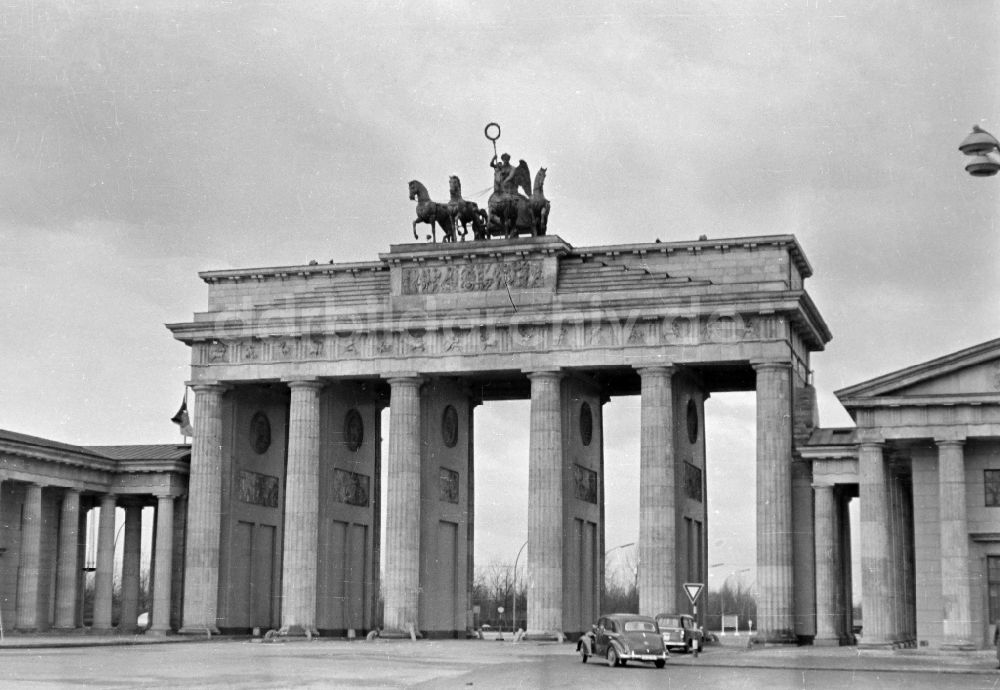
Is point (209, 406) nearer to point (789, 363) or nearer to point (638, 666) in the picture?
point (789, 363)

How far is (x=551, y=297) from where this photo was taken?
207 ft

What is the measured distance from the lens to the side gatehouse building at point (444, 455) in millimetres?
59875

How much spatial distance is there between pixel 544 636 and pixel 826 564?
1187cm

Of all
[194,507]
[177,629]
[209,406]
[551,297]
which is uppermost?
[551,297]

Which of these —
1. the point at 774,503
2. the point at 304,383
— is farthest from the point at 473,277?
the point at 774,503

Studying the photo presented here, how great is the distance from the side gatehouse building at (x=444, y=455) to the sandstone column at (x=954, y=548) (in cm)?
340

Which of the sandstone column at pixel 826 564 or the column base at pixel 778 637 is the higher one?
the sandstone column at pixel 826 564

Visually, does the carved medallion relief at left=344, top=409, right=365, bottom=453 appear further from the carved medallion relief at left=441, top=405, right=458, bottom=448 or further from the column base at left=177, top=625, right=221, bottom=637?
the column base at left=177, top=625, right=221, bottom=637

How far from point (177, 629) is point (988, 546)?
3820 cm

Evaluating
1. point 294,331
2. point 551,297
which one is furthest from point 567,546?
point 294,331

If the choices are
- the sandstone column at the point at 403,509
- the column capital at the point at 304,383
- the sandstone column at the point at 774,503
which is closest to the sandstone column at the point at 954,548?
the sandstone column at the point at 774,503

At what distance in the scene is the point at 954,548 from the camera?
4722 cm

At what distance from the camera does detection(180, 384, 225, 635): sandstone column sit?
66688 millimetres

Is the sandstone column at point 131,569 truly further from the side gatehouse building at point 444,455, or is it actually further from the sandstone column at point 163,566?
the sandstone column at point 163,566
